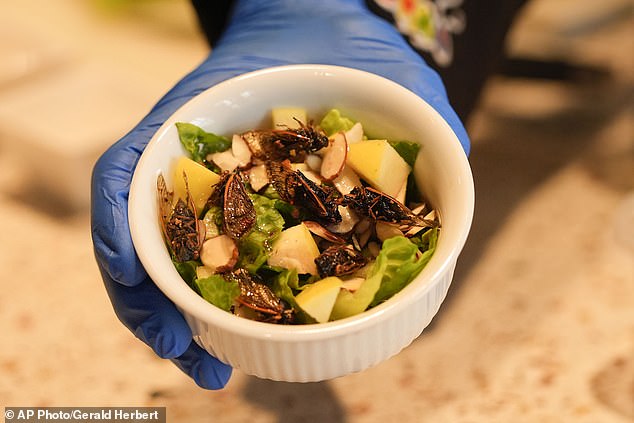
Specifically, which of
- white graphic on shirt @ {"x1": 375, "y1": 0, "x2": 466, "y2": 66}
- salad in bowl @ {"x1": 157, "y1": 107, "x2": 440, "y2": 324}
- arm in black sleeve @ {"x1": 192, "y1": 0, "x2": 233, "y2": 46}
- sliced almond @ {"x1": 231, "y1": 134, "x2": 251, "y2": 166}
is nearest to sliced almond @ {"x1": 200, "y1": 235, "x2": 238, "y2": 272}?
salad in bowl @ {"x1": 157, "y1": 107, "x2": 440, "y2": 324}

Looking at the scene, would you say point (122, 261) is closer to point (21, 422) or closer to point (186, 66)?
point (21, 422)

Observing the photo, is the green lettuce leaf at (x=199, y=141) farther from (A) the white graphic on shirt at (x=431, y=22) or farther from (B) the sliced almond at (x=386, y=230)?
(A) the white graphic on shirt at (x=431, y=22)

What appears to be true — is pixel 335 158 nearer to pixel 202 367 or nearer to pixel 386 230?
pixel 386 230

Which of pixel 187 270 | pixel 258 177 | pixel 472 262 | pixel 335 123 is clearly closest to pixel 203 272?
pixel 187 270

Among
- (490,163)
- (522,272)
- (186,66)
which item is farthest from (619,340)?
(186,66)

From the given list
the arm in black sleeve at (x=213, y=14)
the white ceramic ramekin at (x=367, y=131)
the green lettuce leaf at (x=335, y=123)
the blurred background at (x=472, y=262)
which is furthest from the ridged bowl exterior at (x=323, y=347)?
the arm in black sleeve at (x=213, y=14)

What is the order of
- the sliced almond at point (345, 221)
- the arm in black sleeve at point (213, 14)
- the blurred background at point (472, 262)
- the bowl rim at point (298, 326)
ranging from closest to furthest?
the bowl rim at point (298, 326)
the sliced almond at point (345, 221)
the blurred background at point (472, 262)
the arm in black sleeve at point (213, 14)
